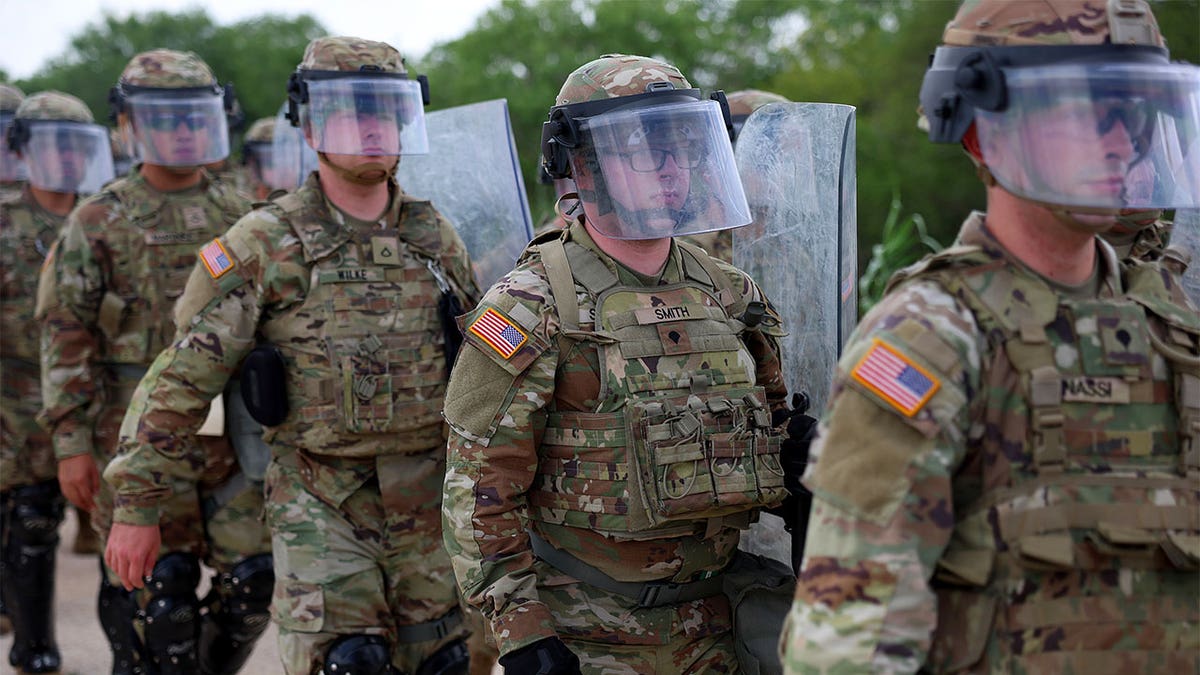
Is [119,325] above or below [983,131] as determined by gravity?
below

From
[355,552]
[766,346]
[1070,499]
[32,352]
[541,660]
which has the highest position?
[1070,499]

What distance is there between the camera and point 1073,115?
1.91m

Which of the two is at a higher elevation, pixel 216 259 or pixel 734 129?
pixel 734 129

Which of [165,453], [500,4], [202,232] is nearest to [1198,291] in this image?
[165,453]

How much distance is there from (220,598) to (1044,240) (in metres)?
3.49

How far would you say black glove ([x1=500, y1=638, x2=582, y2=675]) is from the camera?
2.57m

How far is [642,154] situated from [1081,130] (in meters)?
1.19

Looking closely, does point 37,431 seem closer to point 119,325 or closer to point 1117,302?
point 119,325

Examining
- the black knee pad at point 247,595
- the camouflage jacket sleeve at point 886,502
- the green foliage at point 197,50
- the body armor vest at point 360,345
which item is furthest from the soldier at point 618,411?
the green foliage at point 197,50

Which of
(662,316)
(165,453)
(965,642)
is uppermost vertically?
(662,316)

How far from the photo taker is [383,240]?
3.94 metres

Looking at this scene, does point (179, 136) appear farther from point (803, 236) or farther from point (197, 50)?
point (197, 50)

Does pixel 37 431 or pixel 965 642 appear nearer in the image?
pixel 965 642

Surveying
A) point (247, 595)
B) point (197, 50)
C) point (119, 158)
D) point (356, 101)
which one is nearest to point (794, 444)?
point (356, 101)
